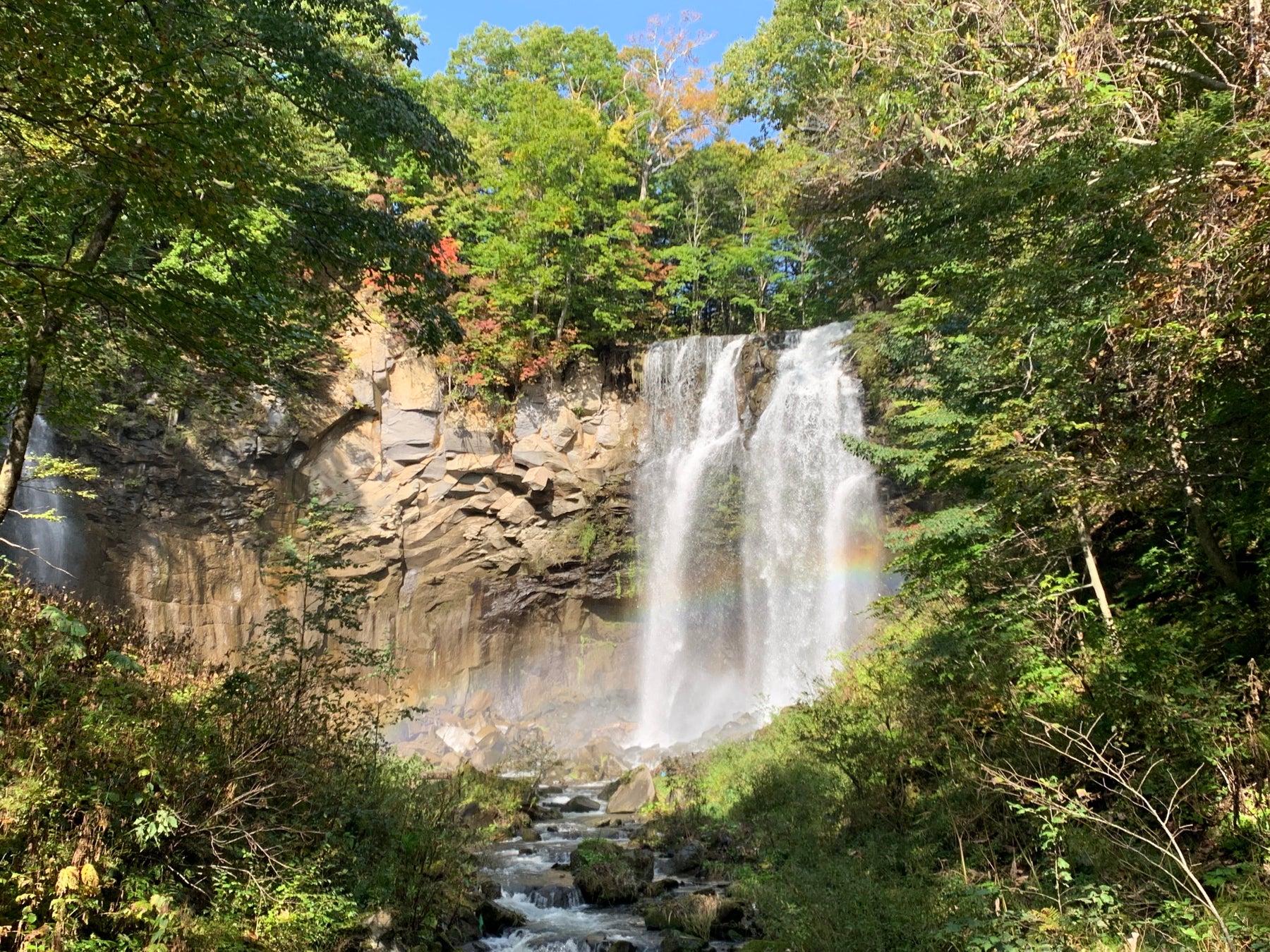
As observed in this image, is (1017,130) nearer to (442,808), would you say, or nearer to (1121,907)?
(1121,907)

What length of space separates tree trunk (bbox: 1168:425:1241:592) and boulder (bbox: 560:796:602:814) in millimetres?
10816

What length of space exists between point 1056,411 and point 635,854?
25.1 feet

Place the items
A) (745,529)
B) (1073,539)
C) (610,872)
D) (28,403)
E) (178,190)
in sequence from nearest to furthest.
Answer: (178,190)
(28,403)
(1073,539)
(610,872)
(745,529)

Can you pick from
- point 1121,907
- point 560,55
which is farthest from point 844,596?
point 560,55

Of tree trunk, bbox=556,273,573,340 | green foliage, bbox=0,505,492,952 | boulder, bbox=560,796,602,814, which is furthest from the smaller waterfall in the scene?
green foliage, bbox=0,505,492,952

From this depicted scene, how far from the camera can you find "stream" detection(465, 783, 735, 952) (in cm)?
766

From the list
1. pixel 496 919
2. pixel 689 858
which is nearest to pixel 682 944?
pixel 496 919

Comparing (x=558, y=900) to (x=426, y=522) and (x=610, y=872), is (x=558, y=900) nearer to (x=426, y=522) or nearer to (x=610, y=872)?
(x=610, y=872)

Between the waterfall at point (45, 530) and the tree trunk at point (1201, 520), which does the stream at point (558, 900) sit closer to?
the tree trunk at point (1201, 520)

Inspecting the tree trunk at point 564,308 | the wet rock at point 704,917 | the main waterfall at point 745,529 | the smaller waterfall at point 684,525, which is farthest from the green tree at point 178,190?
the smaller waterfall at point 684,525

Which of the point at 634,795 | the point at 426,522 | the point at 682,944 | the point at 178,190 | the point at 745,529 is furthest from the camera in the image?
the point at 745,529

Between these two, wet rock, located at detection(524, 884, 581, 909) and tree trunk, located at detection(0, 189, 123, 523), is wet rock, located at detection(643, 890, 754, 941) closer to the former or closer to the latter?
wet rock, located at detection(524, 884, 581, 909)

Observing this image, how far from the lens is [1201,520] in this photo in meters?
6.16

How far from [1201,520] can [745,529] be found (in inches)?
587
